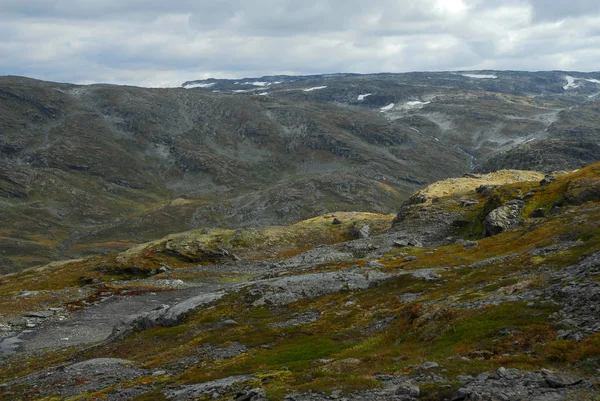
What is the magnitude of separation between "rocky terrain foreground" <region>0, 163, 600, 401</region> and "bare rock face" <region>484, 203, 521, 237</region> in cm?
31

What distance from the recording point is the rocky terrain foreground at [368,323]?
22859 millimetres

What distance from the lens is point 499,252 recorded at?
58.5 meters

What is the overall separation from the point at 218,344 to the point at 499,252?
36401mm

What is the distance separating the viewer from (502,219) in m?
80.6

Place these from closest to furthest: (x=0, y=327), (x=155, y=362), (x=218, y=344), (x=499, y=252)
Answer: (x=155, y=362) → (x=218, y=344) → (x=499, y=252) → (x=0, y=327)

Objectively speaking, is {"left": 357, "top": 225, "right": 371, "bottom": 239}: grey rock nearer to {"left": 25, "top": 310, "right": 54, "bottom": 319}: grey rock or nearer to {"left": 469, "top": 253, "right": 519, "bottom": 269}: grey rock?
{"left": 469, "top": 253, "right": 519, "bottom": 269}: grey rock

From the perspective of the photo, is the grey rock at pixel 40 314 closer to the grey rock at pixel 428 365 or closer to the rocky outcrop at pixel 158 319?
the rocky outcrop at pixel 158 319

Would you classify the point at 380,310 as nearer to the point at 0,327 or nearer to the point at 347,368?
the point at 347,368

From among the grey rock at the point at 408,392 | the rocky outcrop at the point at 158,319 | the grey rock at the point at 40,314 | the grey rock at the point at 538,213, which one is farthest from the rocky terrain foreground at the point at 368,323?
the grey rock at the point at 538,213

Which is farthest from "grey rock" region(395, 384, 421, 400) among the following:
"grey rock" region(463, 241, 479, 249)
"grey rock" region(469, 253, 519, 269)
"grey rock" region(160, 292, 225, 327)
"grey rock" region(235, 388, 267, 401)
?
"grey rock" region(463, 241, 479, 249)

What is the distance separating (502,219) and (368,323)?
49.6 meters

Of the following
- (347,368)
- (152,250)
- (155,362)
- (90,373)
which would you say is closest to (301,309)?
(155,362)

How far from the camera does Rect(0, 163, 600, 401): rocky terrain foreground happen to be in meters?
22.9

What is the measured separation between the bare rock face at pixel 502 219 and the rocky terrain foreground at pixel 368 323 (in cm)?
31
